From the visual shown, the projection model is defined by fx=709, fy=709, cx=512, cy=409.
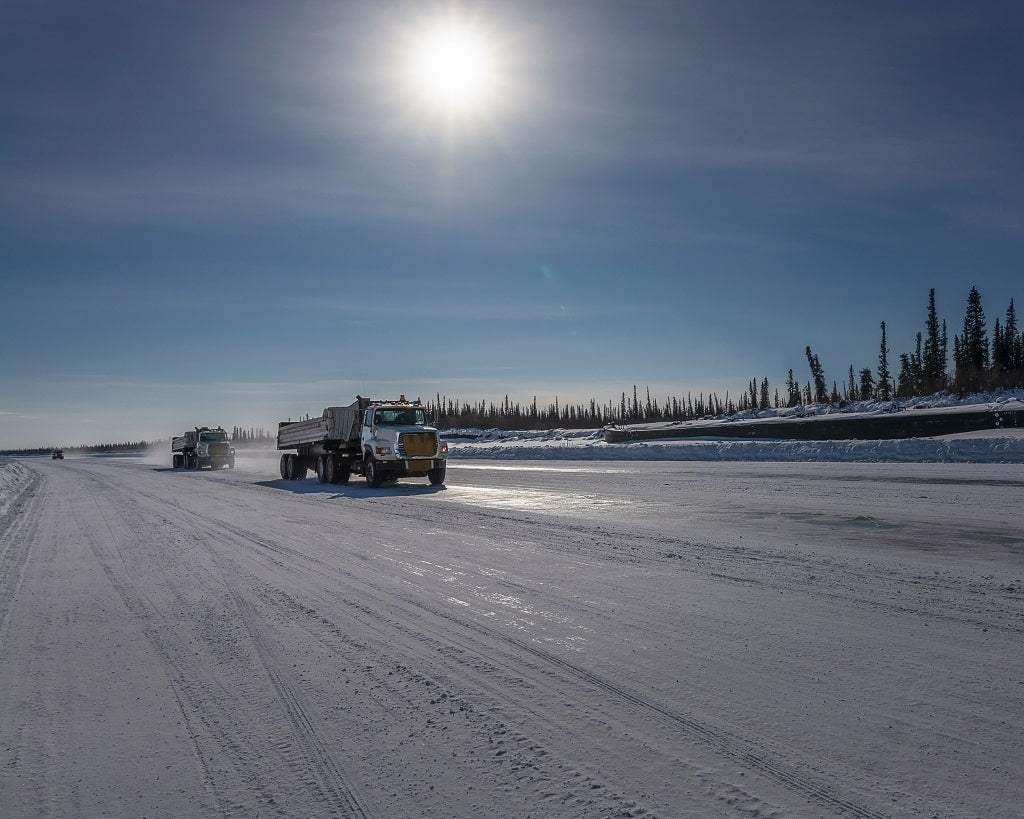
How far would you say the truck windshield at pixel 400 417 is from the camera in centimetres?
2569

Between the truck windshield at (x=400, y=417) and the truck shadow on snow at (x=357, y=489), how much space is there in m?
2.26

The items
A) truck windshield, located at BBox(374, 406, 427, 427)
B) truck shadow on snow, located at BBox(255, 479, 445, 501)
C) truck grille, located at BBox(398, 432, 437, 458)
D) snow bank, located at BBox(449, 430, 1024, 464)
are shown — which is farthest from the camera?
truck windshield, located at BBox(374, 406, 427, 427)

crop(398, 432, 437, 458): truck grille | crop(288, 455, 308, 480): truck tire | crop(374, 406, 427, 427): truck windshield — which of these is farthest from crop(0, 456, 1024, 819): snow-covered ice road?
crop(288, 455, 308, 480): truck tire

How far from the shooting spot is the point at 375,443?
83.4ft

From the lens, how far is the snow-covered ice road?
3.60 metres

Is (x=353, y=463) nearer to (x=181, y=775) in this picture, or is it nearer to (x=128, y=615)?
(x=128, y=615)

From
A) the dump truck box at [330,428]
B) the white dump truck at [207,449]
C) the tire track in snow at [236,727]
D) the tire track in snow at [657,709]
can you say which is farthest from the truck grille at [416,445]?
the white dump truck at [207,449]

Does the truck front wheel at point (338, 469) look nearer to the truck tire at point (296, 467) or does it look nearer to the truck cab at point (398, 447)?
the truck cab at point (398, 447)

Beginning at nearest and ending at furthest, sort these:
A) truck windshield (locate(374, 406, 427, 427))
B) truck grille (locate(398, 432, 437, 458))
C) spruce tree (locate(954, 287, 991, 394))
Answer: truck grille (locate(398, 432, 437, 458))
truck windshield (locate(374, 406, 427, 427))
spruce tree (locate(954, 287, 991, 394))

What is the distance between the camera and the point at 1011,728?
13.4 ft

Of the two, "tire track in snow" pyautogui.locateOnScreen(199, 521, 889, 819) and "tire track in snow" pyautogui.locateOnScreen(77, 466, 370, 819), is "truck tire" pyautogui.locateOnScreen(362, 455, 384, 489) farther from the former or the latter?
"tire track in snow" pyautogui.locateOnScreen(77, 466, 370, 819)

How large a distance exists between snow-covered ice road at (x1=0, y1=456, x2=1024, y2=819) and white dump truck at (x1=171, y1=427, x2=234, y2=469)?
3752 centimetres

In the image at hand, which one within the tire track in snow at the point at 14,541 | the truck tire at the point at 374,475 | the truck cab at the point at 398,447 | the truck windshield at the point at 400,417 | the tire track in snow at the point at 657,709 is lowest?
the tire track in snow at the point at 657,709

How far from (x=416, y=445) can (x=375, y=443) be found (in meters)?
1.70
